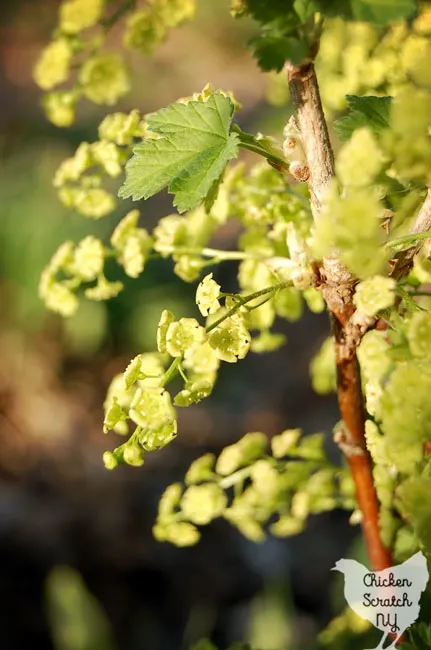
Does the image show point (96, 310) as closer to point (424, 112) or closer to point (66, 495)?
point (66, 495)

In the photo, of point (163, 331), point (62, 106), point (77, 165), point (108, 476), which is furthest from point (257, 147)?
point (108, 476)

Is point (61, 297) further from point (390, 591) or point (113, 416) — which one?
point (390, 591)

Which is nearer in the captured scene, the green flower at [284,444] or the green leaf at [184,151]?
the green leaf at [184,151]

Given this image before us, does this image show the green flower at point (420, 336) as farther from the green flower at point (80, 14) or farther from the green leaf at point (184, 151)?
the green flower at point (80, 14)

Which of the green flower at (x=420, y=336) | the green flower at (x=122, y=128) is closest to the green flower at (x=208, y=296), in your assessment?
the green flower at (x=420, y=336)

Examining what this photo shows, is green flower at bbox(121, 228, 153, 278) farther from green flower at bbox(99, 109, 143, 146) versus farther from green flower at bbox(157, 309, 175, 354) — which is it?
green flower at bbox(157, 309, 175, 354)

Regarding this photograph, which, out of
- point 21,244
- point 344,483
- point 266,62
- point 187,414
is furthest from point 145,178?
point 21,244
